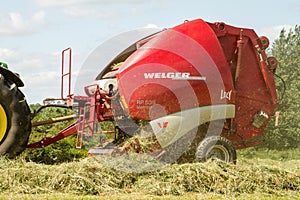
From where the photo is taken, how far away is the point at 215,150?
8.43 metres

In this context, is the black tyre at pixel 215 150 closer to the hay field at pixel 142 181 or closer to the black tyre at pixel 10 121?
the hay field at pixel 142 181

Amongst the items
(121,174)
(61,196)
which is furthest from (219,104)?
(61,196)

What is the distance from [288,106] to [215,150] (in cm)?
803

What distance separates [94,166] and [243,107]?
306 cm

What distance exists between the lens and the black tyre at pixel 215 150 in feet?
26.8

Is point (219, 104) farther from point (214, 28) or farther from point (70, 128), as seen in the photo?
point (70, 128)

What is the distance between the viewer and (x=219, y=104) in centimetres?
860

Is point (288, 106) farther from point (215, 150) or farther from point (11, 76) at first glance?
point (11, 76)

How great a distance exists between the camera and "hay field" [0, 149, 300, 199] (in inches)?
263

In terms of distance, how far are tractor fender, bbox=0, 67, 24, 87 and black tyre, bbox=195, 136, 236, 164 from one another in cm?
294

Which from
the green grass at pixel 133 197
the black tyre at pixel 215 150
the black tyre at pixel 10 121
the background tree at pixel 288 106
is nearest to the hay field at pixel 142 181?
the green grass at pixel 133 197

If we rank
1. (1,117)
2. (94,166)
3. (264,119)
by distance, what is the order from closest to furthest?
(94,166) < (1,117) < (264,119)

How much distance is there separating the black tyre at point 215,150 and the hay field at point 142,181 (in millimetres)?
507

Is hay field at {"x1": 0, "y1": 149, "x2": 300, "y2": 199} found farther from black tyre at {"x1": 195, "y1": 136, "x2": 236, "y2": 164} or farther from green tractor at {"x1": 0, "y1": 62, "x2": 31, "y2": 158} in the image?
black tyre at {"x1": 195, "y1": 136, "x2": 236, "y2": 164}
